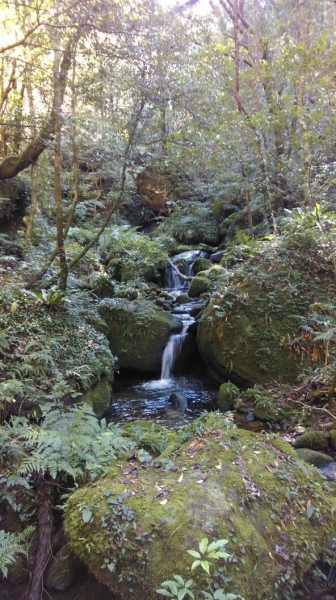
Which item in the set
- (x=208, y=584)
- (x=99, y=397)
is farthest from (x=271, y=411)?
(x=208, y=584)

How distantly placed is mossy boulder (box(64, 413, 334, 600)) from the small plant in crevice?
0.12 ft

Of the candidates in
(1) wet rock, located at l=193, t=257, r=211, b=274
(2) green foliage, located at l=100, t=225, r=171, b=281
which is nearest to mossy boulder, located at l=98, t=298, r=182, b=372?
(2) green foliage, located at l=100, t=225, r=171, b=281

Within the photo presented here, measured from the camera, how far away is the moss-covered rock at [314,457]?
4.30 metres

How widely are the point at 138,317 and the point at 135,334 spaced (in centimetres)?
47

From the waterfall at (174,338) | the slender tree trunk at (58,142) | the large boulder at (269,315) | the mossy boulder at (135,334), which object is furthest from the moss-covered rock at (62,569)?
the waterfall at (174,338)

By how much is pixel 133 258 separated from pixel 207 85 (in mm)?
6782

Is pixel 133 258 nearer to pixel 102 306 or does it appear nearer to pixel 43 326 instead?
pixel 102 306

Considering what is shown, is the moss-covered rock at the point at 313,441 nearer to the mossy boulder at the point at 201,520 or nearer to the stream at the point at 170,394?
the mossy boulder at the point at 201,520

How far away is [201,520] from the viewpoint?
2.36 meters

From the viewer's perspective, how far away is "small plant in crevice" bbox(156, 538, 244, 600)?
6.31 feet

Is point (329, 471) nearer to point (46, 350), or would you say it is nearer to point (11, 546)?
point (11, 546)

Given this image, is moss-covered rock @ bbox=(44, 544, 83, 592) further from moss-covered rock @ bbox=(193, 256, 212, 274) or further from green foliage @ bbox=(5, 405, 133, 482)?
moss-covered rock @ bbox=(193, 256, 212, 274)

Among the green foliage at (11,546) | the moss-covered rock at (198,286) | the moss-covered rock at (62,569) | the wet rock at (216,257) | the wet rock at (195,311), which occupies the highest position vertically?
the wet rock at (216,257)

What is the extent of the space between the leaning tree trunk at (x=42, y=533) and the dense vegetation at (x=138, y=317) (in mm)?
11
